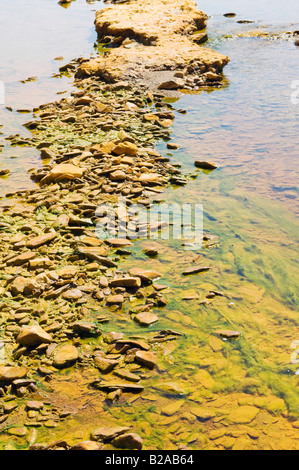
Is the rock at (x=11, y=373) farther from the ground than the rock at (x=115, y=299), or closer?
farther from the ground

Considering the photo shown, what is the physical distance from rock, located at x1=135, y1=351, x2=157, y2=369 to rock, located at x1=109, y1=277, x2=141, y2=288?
793 mm

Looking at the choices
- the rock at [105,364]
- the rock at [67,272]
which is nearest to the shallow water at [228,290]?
the rock at [105,364]

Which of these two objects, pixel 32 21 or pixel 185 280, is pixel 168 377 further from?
pixel 32 21

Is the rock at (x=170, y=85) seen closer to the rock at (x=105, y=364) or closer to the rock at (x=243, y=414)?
the rock at (x=105, y=364)

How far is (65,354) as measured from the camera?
10.6ft

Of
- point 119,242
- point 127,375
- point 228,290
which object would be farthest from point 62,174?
point 127,375

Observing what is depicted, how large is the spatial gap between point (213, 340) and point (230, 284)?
758 mm

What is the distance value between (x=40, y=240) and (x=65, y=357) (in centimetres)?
160

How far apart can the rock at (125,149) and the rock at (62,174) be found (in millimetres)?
635

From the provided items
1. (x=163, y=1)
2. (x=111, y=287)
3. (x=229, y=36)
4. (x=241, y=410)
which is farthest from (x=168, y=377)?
(x=163, y=1)

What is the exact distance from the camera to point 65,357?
3211mm

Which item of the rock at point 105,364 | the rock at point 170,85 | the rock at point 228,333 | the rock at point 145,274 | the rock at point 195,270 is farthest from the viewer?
the rock at point 170,85

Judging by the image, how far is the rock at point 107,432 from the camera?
8.64 feet
